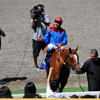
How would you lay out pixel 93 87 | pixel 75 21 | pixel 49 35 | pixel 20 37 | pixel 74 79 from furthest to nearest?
pixel 75 21 < pixel 20 37 < pixel 74 79 < pixel 49 35 < pixel 93 87

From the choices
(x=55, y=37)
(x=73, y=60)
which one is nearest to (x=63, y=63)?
(x=73, y=60)

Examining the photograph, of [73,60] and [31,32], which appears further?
[31,32]

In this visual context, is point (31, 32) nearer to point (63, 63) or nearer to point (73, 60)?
point (63, 63)

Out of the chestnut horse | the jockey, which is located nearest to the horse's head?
the chestnut horse

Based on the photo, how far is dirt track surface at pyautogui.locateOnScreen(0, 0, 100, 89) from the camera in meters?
11.9

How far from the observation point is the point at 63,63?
23.2 ft

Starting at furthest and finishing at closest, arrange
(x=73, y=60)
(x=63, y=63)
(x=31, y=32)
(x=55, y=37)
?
(x=31, y=32) → (x=55, y=37) → (x=63, y=63) → (x=73, y=60)

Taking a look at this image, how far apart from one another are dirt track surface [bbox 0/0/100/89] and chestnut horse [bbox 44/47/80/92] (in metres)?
2.83

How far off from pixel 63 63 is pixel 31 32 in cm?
1138

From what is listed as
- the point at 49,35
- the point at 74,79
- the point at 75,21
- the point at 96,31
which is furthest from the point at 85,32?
the point at 49,35

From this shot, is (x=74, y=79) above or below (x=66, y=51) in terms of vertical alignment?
below

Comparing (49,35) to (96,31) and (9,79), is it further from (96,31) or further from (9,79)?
(96,31)

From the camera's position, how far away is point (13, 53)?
1503 centimetres

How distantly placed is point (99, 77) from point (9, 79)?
5.64 metres
